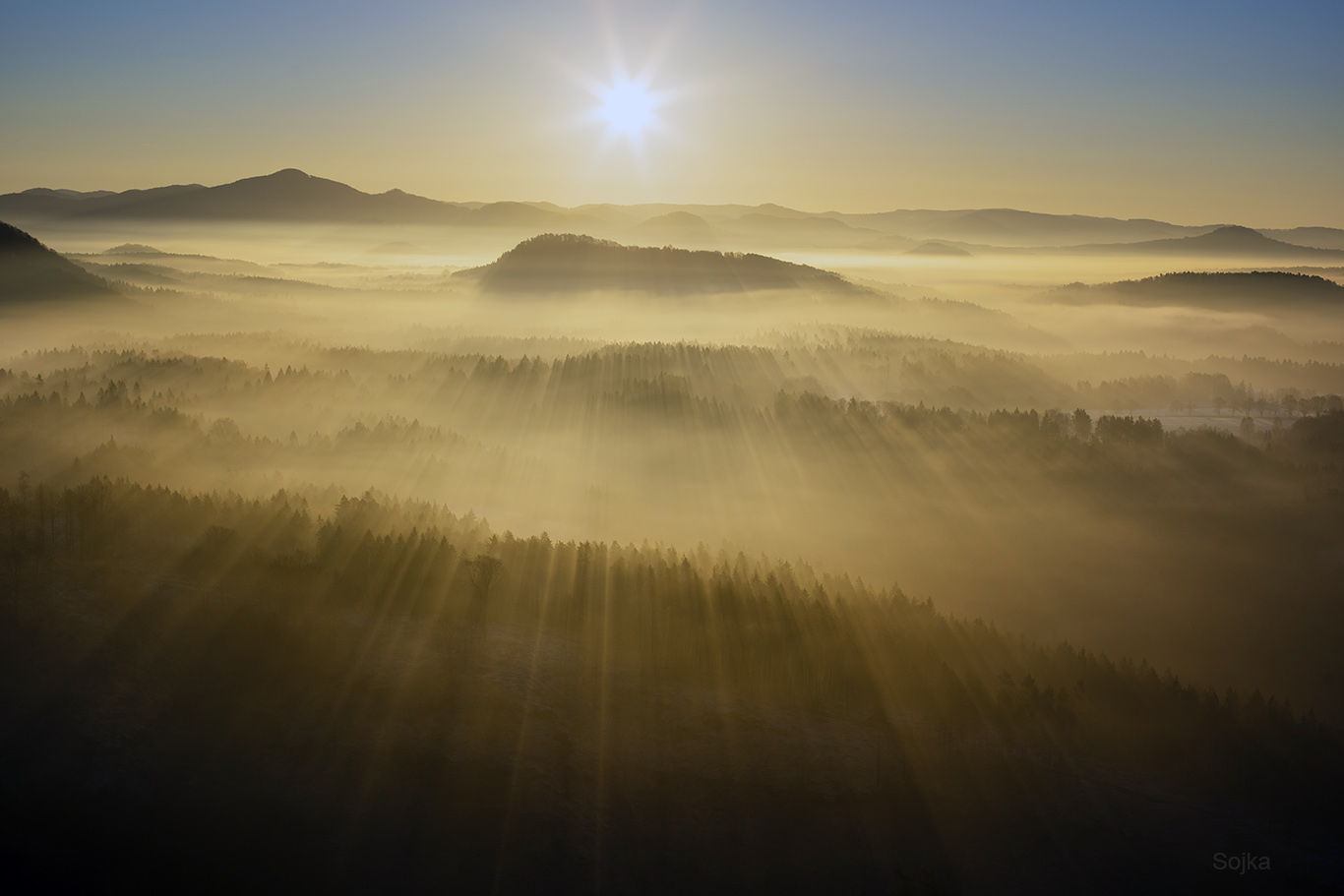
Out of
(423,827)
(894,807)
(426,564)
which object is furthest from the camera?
(426,564)

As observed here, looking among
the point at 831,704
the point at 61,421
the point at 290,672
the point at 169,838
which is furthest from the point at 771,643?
the point at 61,421

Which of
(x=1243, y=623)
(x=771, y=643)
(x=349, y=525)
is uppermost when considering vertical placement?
(x=349, y=525)

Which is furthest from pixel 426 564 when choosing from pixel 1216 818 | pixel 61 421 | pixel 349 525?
pixel 61 421

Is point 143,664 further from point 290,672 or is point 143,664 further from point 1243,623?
point 1243,623

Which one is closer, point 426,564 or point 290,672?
point 290,672

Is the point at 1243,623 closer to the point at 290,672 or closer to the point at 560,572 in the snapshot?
the point at 560,572

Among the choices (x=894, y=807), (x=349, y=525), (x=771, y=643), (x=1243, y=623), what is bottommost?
(x=1243, y=623)

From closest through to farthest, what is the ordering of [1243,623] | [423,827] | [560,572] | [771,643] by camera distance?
[423,827] → [771,643] → [560,572] → [1243,623]

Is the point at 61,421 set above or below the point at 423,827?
above

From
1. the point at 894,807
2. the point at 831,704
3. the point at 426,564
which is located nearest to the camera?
the point at 894,807
